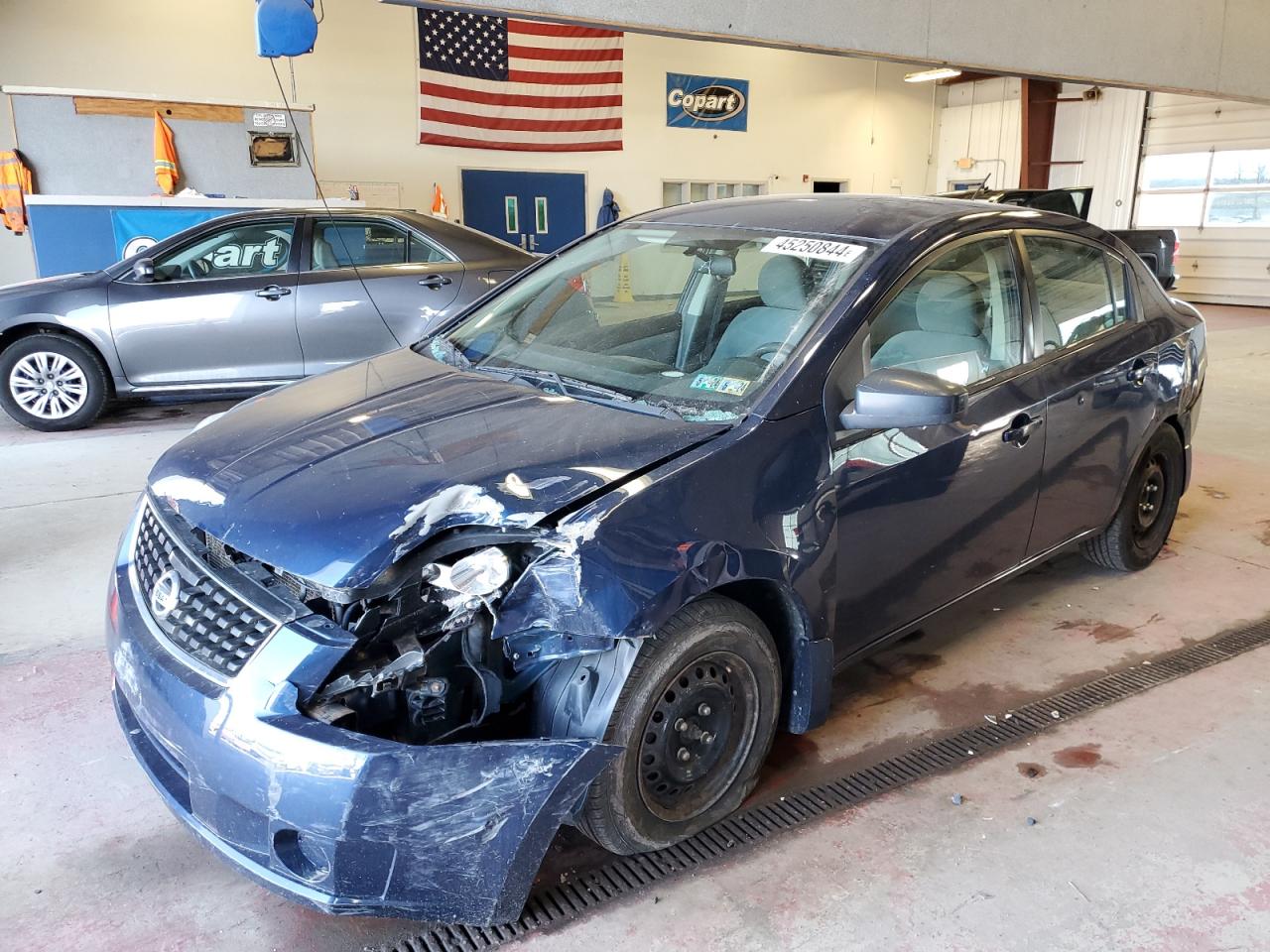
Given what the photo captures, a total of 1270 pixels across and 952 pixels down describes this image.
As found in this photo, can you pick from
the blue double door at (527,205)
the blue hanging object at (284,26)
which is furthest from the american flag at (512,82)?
the blue hanging object at (284,26)

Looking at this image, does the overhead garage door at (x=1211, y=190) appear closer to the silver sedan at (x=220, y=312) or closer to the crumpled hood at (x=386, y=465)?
the silver sedan at (x=220, y=312)

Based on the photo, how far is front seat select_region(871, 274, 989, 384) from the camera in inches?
101

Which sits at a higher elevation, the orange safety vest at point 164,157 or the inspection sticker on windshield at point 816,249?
the orange safety vest at point 164,157

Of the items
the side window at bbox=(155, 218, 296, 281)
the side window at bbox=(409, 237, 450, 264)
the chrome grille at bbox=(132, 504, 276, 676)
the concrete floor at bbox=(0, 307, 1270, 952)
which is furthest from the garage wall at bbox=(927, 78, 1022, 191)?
the chrome grille at bbox=(132, 504, 276, 676)

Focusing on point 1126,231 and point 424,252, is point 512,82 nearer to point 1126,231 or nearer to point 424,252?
point 424,252

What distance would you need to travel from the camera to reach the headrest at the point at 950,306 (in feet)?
8.70

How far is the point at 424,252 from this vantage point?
6551 mm

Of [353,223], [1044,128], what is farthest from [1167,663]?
[1044,128]

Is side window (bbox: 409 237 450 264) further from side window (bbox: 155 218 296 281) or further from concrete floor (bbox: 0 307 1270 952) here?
concrete floor (bbox: 0 307 1270 952)

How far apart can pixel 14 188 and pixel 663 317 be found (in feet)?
25.9

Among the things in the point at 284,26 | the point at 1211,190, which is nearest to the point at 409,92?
the point at 284,26

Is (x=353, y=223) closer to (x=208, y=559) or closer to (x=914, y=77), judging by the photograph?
(x=208, y=559)

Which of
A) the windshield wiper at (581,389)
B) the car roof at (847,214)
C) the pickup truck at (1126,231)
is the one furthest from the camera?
the pickup truck at (1126,231)

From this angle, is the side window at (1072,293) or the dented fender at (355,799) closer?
the dented fender at (355,799)
